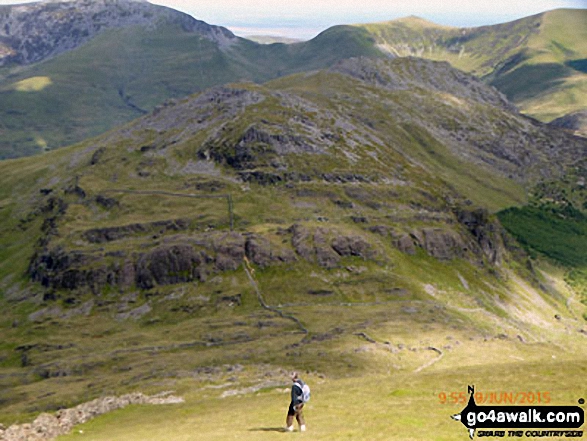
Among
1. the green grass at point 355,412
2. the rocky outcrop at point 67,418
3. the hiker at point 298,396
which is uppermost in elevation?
the hiker at point 298,396

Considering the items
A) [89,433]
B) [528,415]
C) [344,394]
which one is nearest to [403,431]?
[528,415]

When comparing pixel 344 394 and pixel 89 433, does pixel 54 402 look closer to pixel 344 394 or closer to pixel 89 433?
pixel 89 433

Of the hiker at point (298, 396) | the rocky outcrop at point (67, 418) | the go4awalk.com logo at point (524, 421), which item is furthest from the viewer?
the rocky outcrop at point (67, 418)

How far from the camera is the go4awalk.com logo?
163ft

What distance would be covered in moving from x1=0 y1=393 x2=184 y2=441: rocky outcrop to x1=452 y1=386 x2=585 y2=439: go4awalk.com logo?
49453 millimetres

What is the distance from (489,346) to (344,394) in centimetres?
8711

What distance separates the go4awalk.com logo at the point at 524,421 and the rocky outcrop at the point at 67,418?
162 feet

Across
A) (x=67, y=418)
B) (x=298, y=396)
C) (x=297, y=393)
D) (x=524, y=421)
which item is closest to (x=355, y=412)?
(x=298, y=396)

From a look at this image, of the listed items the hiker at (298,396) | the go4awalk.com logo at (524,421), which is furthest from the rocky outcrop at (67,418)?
the go4awalk.com logo at (524,421)

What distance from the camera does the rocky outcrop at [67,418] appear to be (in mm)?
77500

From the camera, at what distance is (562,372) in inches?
2943

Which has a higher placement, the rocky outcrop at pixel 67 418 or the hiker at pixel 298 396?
A: the hiker at pixel 298 396

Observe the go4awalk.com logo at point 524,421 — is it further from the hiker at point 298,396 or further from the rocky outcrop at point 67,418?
the rocky outcrop at point 67,418

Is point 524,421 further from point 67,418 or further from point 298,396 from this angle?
point 67,418
